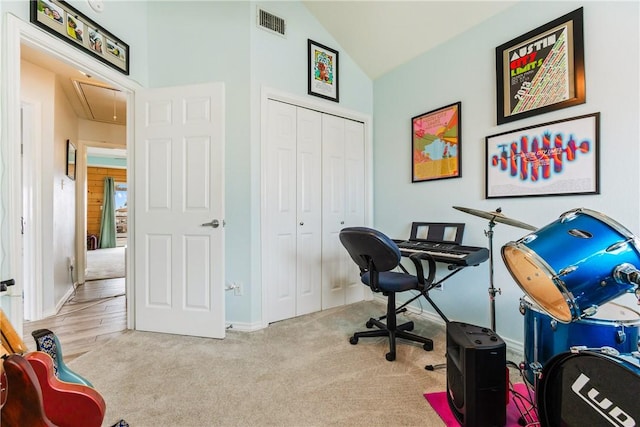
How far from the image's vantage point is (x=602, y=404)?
0.92 metres

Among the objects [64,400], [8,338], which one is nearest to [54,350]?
[8,338]

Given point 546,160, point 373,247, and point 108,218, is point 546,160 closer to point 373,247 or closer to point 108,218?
point 373,247

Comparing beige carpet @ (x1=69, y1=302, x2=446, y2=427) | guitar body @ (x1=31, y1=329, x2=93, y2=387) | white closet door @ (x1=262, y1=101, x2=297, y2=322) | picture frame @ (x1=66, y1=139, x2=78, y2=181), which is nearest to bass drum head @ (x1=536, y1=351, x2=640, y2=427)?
beige carpet @ (x1=69, y1=302, x2=446, y2=427)

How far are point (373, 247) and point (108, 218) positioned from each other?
8617mm

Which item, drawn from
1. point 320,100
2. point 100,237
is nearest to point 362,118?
point 320,100

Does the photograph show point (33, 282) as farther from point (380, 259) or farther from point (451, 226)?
point (451, 226)

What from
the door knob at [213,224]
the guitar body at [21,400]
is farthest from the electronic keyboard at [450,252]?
the guitar body at [21,400]

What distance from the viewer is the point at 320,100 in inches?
117

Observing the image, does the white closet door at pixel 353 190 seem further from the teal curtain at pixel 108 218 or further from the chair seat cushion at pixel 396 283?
the teal curtain at pixel 108 218

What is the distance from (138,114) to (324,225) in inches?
76.0

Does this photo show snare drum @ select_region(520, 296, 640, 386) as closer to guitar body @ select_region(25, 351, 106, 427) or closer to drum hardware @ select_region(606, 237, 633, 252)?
drum hardware @ select_region(606, 237, 633, 252)

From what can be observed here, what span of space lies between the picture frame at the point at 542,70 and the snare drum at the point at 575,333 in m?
1.31

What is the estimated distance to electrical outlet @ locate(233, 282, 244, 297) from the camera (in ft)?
8.29

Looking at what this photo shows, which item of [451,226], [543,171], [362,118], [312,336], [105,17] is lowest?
[312,336]
